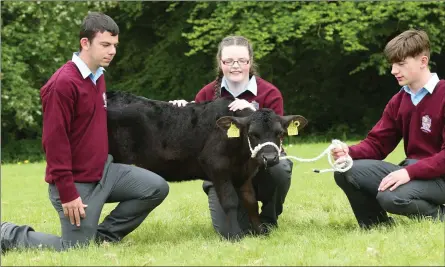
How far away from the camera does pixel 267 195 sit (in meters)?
7.66

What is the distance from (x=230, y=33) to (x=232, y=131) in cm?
1954

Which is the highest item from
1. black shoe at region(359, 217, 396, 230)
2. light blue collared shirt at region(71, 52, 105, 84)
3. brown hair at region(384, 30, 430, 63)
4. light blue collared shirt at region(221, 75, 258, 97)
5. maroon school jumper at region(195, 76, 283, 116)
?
brown hair at region(384, 30, 430, 63)

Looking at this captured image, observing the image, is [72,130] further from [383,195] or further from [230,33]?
[230,33]

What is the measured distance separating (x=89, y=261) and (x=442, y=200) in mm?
3415

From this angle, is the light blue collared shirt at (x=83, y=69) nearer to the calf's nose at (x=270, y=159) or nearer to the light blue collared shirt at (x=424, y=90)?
the calf's nose at (x=270, y=159)

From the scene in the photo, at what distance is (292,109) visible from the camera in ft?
93.2

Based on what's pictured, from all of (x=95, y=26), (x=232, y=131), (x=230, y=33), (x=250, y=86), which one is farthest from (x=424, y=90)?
(x=230, y=33)

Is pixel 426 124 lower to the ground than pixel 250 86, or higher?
lower

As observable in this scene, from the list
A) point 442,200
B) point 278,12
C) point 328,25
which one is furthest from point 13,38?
point 442,200

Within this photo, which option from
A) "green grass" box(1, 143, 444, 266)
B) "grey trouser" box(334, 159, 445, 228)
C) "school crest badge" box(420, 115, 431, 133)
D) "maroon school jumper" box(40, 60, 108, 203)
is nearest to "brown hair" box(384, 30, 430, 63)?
"school crest badge" box(420, 115, 431, 133)

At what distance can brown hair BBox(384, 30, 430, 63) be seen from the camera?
6824 mm

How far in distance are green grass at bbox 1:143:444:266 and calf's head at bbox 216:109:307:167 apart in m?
0.86

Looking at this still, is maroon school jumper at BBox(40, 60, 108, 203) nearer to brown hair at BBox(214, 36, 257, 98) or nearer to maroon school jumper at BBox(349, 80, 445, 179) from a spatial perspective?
brown hair at BBox(214, 36, 257, 98)

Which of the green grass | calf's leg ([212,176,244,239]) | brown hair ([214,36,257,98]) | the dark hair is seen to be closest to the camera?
the green grass
